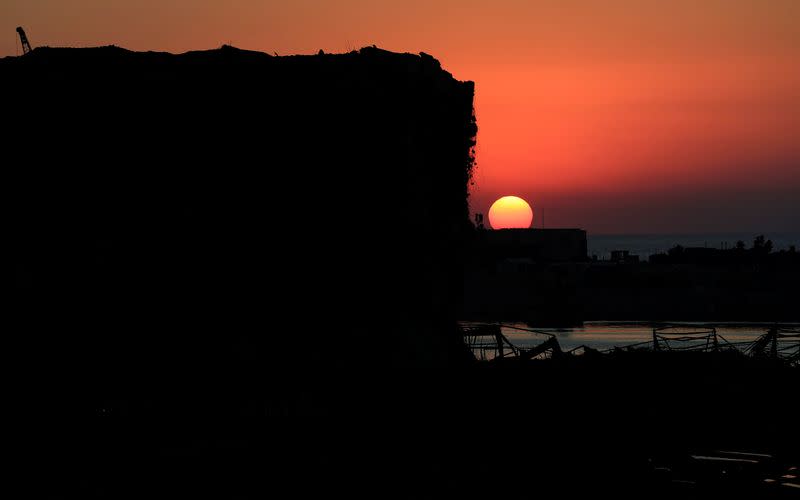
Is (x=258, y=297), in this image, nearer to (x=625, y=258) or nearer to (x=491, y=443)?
(x=491, y=443)

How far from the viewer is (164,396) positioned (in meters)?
24.8

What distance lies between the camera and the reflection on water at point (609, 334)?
78.2 meters

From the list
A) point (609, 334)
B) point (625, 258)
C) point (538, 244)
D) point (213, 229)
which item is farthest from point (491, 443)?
point (625, 258)

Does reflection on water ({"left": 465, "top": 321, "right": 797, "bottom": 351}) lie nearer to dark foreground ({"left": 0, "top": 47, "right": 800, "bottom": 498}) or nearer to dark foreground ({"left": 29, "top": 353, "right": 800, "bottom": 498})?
dark foreground ({"left": 29, "top": 353, "right": 800, "bottom": 498})

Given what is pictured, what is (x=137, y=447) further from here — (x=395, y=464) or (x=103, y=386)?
(x=395, y=464)

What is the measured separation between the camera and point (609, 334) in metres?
89.7

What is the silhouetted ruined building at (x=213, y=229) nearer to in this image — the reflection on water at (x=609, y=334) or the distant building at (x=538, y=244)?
the reflection on water at (x=609, y=334)

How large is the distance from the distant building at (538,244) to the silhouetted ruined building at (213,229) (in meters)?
93.9

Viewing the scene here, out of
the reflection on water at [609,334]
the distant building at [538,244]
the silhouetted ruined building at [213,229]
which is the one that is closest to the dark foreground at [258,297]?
the silhouetted ruined building at [213,229]

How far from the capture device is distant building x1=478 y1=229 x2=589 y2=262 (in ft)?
407

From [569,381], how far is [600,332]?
211 ft

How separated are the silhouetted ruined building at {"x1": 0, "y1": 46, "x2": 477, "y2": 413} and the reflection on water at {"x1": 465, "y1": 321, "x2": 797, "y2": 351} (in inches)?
1822

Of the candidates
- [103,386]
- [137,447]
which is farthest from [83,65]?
[137,447]

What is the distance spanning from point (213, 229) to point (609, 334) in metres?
66.6
